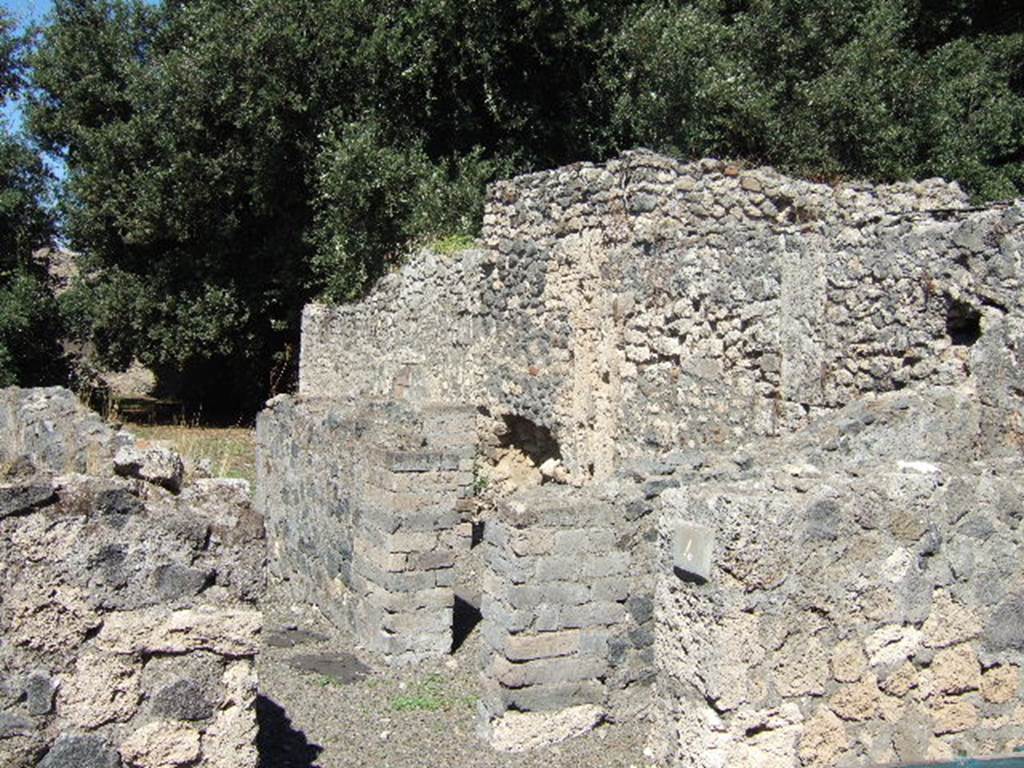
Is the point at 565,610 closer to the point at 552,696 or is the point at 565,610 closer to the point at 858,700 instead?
the point at 552,696

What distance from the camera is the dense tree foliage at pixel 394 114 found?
54.2 feet

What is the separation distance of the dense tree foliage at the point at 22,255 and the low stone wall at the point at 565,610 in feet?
56.2

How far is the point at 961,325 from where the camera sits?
616 centimetres

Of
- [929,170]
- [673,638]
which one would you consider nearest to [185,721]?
[673,638]

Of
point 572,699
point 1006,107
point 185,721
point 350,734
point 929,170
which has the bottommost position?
point 350,734

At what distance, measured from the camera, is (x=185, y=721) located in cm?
379

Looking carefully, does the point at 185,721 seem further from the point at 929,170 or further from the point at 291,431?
the point at 929,170

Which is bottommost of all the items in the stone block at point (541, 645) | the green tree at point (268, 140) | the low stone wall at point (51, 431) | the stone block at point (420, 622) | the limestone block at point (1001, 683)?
the stone block at point (420, 622)

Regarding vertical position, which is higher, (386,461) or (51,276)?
(51,276)

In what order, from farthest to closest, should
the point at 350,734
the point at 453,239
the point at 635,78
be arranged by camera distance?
the point at 635,78, the point at 453,239, the point at 350,734

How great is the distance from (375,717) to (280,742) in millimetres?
744

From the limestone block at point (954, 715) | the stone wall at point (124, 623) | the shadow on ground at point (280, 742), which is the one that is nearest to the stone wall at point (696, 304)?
the limestone block at point (954, 715)

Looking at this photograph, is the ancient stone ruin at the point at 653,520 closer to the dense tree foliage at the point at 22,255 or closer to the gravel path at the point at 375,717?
the gravel path at the point at 375,717

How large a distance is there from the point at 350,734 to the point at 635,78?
13996 mm
